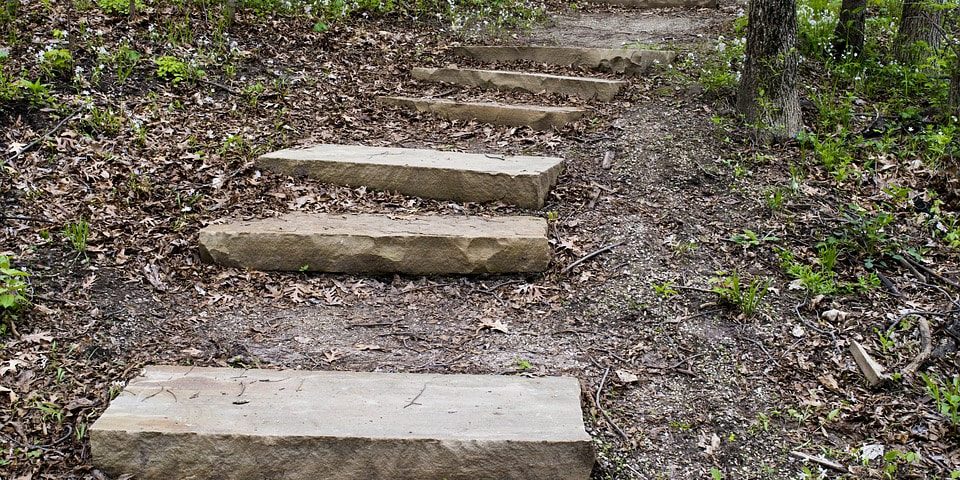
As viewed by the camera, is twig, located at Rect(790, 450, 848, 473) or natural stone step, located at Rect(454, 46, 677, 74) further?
natural stone step, located at Rect(454, 46, 677, 74)

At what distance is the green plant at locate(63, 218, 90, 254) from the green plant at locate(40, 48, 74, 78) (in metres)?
1.95

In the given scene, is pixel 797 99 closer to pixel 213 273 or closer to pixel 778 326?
pixel 778 326

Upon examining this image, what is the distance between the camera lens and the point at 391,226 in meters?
4.20

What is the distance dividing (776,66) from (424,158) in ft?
8.60

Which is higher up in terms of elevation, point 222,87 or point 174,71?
point 174,71

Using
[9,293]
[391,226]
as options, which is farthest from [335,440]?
[9,293]

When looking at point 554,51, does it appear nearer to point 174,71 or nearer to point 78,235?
point 174,71

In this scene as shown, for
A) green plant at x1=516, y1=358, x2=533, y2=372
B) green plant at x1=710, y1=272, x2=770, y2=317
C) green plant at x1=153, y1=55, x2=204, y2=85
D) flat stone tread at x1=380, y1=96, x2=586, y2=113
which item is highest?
green plant at x1=153, y1=55, x2=204, y2=85

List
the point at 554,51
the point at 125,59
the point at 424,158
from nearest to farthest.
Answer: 1. the point at 424,158
2. the point at 125,59
3. the point at 554,51

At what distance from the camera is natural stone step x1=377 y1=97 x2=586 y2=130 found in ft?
19.4

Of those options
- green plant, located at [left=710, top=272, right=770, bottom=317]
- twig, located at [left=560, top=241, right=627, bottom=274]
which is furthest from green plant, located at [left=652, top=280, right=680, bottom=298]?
twig, located at [left=560, top=241, right=627, bottom=274]

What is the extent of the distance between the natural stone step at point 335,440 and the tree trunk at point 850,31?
16.7 feet

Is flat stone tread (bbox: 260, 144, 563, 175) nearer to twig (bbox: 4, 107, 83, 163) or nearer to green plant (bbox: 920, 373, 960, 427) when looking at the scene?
twig (bbox: 4, 107, 83, 163)

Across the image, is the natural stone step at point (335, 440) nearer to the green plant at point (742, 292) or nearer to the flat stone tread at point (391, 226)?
the green plant at point (742, 292)
